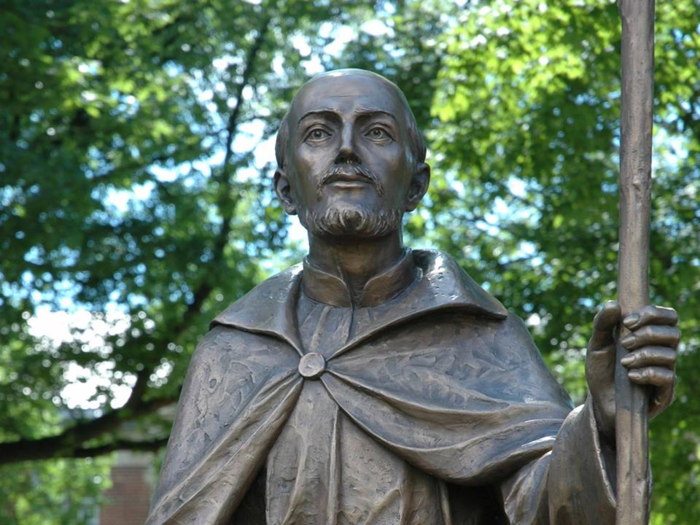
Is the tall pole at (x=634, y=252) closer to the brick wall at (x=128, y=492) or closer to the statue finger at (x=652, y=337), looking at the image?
the statue finger at (x=652, y=337)

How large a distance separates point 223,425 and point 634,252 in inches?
67.1

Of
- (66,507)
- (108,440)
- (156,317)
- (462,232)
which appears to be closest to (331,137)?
(462,232)

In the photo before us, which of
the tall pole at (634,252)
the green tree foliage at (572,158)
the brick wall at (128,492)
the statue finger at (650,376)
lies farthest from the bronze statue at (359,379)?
the brick wall at (128,492)

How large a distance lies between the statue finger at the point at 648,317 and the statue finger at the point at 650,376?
0.11 meters

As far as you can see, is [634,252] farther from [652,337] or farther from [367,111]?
[367,111]

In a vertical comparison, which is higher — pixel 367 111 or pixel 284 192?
pixel 367 111

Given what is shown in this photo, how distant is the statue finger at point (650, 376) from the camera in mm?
4047

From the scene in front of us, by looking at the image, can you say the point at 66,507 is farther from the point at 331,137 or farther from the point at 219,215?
the point at 331,137

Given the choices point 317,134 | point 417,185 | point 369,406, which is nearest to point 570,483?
point 369,406

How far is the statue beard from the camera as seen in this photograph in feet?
17.1

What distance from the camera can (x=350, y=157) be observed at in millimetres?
5273

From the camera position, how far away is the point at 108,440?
17.5 metres

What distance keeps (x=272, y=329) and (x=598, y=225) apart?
8694mm

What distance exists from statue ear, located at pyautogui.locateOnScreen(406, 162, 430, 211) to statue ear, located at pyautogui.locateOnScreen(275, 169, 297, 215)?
1.32ft
